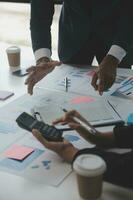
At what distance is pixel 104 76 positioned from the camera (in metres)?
1.51

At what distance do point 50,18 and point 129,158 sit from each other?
1.05 metres

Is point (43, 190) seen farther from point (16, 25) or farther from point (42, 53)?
point (16, 25)

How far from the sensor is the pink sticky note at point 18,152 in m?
1.08

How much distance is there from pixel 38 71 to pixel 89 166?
82cm

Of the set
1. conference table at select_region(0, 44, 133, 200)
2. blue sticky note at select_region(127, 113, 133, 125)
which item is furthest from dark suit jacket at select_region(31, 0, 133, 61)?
conference table at select_region(0, 44, 133, 200)

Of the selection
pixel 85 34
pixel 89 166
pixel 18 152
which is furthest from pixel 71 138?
pixel 85 34

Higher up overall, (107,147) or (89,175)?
(89,175)

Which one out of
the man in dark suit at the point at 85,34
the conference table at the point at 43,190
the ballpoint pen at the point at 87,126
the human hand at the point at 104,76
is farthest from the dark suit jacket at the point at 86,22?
the conference table at the point at 43,190

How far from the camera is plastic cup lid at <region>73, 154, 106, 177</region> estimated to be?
2.73 ft

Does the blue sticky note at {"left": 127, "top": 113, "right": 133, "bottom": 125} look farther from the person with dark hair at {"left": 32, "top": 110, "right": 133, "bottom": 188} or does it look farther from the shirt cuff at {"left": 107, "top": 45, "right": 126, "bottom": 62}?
the shirt cuff at {"left": 107, "top": 45, "right": 126, "bottom": 62}

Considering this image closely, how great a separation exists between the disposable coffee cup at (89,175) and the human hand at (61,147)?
0.53 feet

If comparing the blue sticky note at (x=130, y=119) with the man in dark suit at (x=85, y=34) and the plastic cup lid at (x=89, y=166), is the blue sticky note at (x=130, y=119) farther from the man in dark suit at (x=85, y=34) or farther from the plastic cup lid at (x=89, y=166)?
the plastic cup lid at (x=89, y=166)

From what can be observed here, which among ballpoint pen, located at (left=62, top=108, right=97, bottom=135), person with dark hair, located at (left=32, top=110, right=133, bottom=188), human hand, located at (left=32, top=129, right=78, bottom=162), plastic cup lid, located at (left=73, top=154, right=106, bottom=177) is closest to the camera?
plastic cup lid, located at (left=73, top=154, right=106, bottom=177)

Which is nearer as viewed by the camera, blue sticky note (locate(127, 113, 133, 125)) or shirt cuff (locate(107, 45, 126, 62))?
blue sticky note (locate(127, 113, 133, 125))
